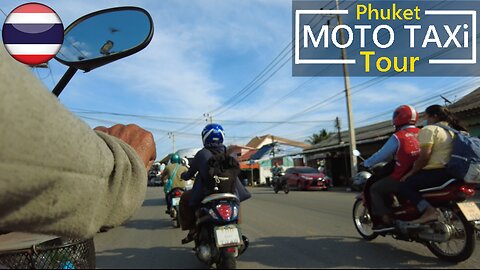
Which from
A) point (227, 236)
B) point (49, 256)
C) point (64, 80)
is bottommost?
point (227, 236)

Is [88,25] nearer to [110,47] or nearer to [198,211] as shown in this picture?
[110,47]

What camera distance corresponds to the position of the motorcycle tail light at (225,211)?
4387 millimetres

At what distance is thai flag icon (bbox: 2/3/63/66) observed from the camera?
125 centimetres

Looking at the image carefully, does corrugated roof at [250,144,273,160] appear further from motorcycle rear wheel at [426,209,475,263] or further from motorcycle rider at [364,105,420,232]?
motorcycle rear wheel at [426,209,475,263]

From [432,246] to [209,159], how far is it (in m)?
2.71

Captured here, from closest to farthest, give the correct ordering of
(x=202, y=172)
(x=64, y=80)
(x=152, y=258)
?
(x=64, y=80) → (x=202, y=172) → (x=152, y=258)

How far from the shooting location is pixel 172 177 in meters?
8.94

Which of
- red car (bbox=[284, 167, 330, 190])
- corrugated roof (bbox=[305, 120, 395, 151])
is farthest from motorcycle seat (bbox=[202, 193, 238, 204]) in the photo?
corrugated roof (bbox=[305, 120, 395, 151])

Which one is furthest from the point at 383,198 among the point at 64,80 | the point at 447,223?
the point at 64,80

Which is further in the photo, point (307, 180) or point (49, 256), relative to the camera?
point (307, 180)

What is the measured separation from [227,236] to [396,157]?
2327 millimetres

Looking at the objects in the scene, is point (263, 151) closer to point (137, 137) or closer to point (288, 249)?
point (288, 249)

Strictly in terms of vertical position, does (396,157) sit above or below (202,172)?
above

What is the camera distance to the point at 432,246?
15.5ft
